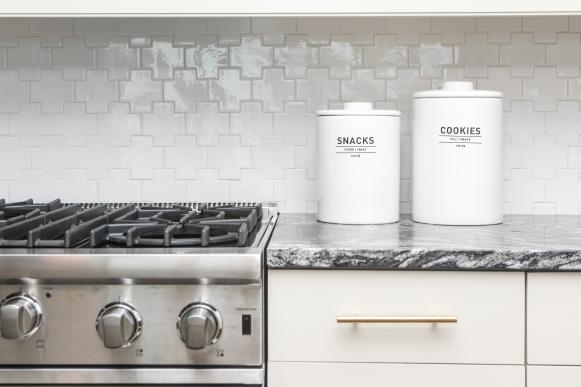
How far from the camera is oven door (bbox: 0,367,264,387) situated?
136cm

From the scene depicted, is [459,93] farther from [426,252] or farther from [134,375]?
[134,375]

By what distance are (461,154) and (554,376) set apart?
1.88 ft

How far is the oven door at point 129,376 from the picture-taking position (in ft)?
4.45

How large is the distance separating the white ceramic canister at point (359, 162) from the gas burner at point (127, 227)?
22 centimetres

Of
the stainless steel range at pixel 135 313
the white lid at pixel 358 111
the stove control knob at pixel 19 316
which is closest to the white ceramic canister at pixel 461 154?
the white lid at pixel 358 111

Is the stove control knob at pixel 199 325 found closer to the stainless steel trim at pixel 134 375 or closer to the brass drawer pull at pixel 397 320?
the stainless steel trim at pixel 134 375

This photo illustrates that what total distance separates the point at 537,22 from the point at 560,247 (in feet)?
2.80

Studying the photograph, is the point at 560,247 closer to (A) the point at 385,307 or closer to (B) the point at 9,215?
(A) the point at 385,307
